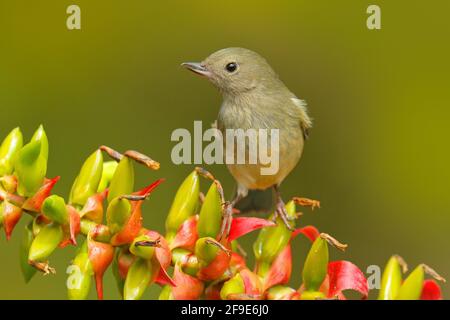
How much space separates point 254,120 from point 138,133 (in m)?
0.77

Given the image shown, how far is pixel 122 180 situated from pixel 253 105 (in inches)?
70.8

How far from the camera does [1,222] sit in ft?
6.52

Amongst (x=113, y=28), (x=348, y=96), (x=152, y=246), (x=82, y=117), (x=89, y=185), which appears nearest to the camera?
(x=152, y=246)

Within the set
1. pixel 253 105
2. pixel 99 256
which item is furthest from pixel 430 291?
pixel 253 105

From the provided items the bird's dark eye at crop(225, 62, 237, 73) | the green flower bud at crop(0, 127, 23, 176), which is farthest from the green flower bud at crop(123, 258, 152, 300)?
the bird's dark eye at crop(225, 62, 237, 73)

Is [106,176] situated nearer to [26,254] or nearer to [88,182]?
[88,182]

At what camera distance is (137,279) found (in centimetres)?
198

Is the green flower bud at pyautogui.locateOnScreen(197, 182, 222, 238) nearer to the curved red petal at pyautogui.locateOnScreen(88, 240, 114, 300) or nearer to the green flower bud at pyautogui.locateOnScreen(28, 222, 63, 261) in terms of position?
the curved red petal at pyautogui.locateOnScreen(88, 240, 114, 300)

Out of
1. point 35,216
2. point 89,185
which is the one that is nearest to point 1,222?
point 35,216

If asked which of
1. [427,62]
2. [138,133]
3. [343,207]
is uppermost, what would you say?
[427,62]

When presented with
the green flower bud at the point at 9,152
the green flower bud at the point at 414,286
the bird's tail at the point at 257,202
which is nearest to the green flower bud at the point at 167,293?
the green flower bud at the point at 9,152

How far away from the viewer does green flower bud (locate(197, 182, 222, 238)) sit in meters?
1.99

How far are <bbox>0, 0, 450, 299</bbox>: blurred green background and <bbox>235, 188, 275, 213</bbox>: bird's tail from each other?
417mm

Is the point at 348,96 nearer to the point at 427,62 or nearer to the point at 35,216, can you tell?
the point at 427,62
